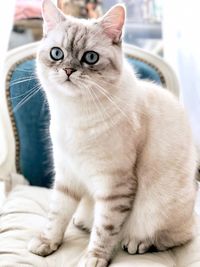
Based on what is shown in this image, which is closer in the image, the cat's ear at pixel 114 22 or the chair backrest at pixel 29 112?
the cat's ear at pixel 114 22

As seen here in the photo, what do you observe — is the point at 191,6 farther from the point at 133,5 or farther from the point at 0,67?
the point at 0,67

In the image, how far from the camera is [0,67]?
5.47ft

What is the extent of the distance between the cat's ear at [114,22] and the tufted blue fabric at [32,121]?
0.50 meters

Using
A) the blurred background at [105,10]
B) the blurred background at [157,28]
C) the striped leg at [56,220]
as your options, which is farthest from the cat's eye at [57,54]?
the blurred background at [105,10]

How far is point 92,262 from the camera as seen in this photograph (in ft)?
3.77

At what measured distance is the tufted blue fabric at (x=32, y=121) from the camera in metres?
1.61

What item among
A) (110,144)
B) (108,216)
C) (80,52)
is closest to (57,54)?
(80,52)

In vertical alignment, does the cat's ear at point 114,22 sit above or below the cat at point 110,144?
above

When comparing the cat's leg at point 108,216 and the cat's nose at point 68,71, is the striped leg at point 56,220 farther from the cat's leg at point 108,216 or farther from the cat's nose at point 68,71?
the cat's nose at point 68,71

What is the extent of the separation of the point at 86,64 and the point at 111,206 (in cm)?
38

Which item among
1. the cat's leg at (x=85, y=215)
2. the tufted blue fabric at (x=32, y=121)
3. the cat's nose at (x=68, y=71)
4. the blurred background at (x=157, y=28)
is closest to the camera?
the cat's nose at (x=68, y=71)

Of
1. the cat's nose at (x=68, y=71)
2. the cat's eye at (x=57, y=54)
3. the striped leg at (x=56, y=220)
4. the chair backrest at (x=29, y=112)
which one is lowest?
the striped leg at (x=56, y=220)

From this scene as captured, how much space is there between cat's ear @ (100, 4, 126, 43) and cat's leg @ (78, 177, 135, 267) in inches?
15.0

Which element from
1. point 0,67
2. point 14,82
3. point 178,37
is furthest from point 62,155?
point 178,37
